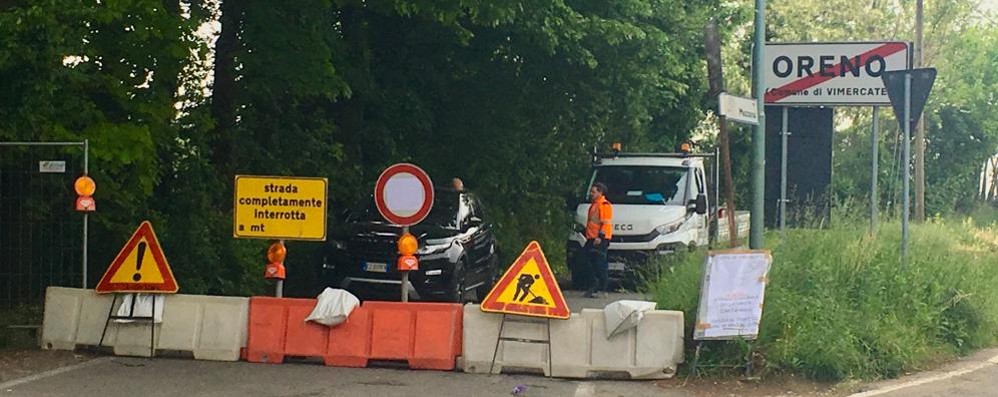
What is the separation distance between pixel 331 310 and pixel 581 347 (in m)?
2.35

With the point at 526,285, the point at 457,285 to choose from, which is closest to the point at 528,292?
the point at 526,285

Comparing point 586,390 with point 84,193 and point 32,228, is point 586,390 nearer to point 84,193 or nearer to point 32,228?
point 84,193

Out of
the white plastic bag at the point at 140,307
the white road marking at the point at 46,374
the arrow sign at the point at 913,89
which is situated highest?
the arrow sign at the point at 913,89

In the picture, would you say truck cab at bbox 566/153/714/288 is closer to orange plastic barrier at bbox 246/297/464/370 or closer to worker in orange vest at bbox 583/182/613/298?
worker in orange vest at bbox 583/182/613/298

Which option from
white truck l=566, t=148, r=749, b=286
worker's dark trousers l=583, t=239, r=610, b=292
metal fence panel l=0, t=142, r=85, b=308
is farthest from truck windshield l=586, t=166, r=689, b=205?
metal fence panel l=0, t=142, r=85, b=308

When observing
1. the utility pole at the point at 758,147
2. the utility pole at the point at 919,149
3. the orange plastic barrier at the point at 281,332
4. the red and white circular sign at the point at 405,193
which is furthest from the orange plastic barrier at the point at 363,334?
the utility pole at the point at 919,149

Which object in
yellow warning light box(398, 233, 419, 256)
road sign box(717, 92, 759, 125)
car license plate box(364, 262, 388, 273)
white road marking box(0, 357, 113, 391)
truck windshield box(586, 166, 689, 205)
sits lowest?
white road marking box(0, 357, 113, 391)

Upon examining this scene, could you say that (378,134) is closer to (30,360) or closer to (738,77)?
(30,360)

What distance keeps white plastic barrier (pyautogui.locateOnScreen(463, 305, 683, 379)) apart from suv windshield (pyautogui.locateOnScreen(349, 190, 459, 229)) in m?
5.25

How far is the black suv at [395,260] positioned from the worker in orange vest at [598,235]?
2.41 metres

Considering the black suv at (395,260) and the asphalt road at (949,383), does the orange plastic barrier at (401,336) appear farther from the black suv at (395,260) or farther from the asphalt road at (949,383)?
the black suv at (395,260)

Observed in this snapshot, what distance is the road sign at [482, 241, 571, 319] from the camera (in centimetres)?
1105

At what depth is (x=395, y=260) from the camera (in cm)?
1574

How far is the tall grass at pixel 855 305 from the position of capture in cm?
1101
